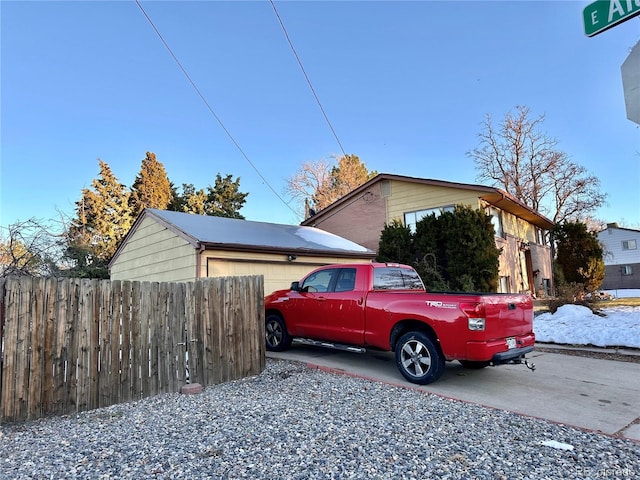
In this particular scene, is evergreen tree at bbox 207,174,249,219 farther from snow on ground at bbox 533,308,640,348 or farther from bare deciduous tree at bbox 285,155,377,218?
snow on ground at bbox 533,308,640,348

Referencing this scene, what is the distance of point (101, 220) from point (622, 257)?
1829 inches

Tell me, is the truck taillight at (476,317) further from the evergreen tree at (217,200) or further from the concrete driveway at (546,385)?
the evergreen tree at (217,200)

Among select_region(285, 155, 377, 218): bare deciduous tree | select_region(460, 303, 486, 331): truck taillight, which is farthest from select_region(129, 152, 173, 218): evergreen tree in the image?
select_region(460, 303, 486, 331): truck taillight

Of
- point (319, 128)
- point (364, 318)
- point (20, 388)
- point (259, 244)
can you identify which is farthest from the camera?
point (319, 128)

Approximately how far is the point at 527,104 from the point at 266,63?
27165 mm

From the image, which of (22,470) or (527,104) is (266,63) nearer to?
(22,470)

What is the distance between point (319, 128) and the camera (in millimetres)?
18156

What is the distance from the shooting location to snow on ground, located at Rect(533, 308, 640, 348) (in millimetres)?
8219

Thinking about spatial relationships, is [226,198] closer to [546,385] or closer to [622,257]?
[546,385]

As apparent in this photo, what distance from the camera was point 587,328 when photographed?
9023mm

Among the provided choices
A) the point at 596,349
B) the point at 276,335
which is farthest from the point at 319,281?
the point at 596,349

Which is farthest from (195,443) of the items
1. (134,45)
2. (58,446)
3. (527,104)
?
(527,104)

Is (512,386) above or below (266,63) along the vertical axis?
below

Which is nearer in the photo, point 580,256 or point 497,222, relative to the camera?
point 497,222
